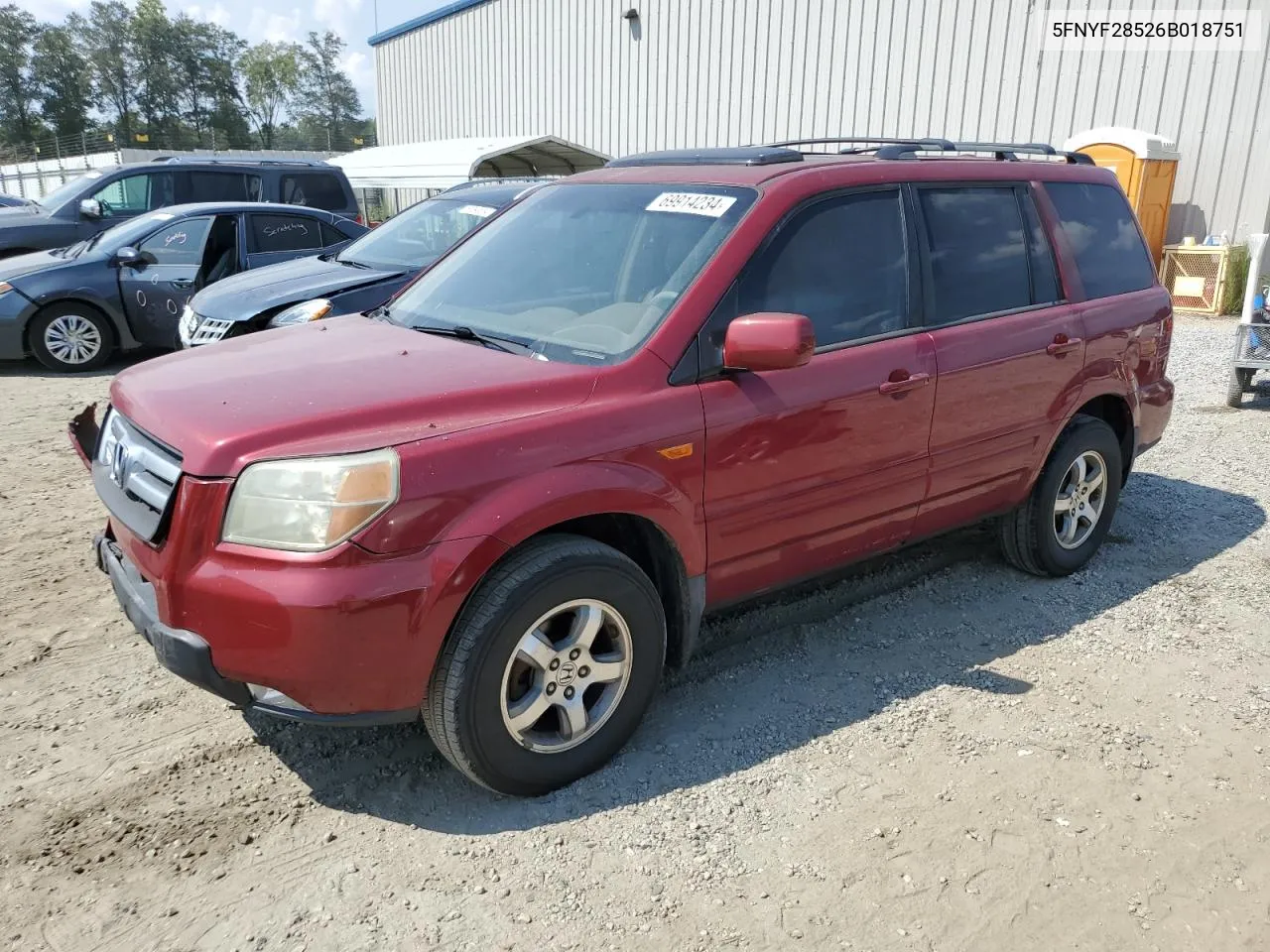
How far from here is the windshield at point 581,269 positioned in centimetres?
318

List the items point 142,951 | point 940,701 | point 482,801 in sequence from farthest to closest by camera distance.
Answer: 1. point 940,701
2. point 482,801
3. point 142,951

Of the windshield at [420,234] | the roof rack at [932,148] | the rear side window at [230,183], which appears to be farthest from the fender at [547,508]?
the rear side window at [230,183]

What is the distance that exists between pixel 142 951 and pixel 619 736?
140 cm

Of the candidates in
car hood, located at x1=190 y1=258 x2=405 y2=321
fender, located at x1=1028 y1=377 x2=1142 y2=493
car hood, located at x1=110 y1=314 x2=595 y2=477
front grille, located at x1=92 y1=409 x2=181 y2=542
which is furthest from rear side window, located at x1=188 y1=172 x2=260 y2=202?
fender, located at x1=1028 y1=377 x2=1142 y2=493

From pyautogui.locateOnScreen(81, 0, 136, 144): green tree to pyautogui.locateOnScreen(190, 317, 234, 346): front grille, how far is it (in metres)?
82.9

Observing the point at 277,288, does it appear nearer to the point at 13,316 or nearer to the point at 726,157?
the point at 13,316

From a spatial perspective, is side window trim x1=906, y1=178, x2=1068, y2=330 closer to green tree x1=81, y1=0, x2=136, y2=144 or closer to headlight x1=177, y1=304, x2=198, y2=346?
headlight x1=177, y1=304, x2=198, y2=346

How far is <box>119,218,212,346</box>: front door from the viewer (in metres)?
8.97

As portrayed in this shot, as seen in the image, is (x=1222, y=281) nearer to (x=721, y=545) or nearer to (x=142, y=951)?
(x=721, y=545)

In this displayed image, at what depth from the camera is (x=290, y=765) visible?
308 cm

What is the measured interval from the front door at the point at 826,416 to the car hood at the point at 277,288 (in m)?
4.34

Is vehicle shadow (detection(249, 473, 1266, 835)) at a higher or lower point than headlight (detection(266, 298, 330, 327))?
lower

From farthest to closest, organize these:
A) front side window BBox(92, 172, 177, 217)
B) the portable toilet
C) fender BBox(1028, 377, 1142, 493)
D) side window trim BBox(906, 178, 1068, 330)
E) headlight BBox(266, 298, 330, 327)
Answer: the portable toilet
front side window BBox(92, 172, 177, 217)
headlight BBox(266, 298, 330, 327)
fender BBox(1028, 377, 1142, 493)
side window trim BBox(906, 178, 1068, 330)

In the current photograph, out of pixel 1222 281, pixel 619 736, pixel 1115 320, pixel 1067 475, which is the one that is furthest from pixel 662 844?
pixel 1222 281
